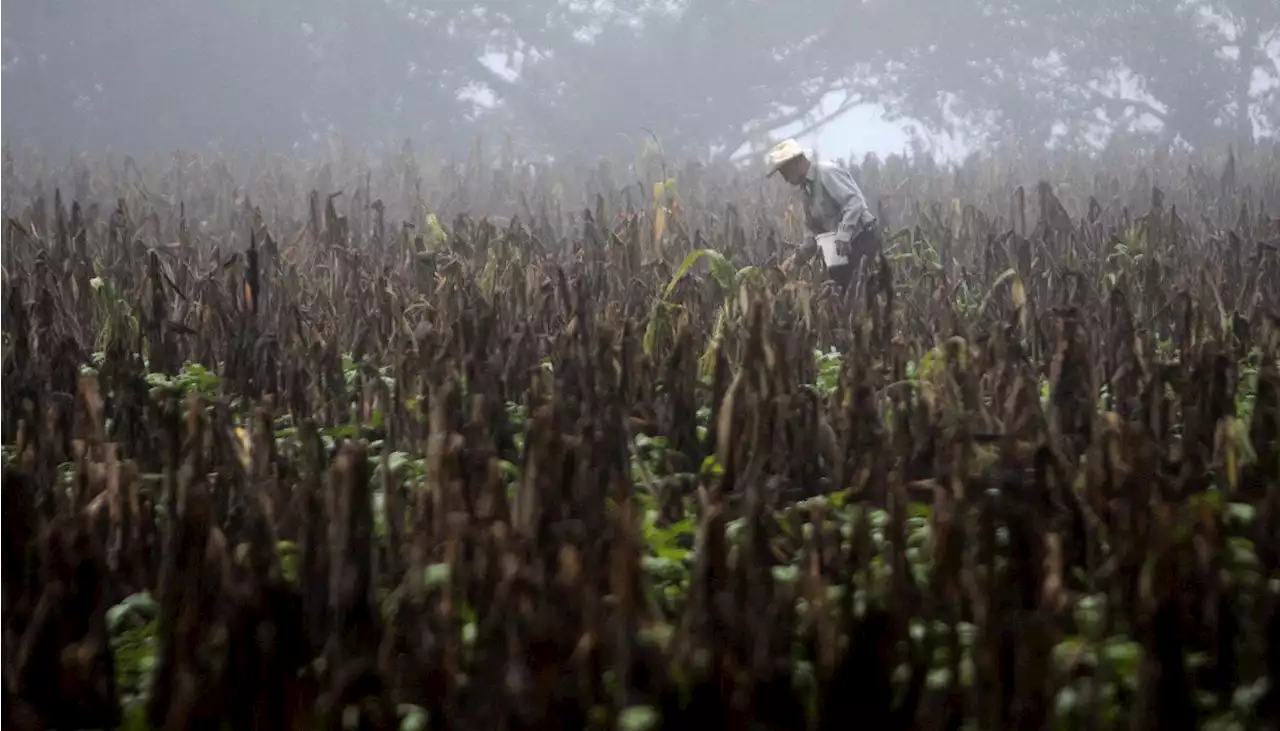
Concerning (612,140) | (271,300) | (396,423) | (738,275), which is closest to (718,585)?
(396,423)

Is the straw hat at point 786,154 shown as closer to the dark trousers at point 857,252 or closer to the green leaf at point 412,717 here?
the dark trousers at point 857,252

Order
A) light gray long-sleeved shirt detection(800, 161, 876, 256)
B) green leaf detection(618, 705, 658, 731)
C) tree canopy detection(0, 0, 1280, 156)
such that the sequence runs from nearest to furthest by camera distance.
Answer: green leaf detection(618, 705, 658, 731) → light gray long-sleeved shirt detection(800, 161, 876, 256) → tree canopy detection(0, 0, 1280, 156)

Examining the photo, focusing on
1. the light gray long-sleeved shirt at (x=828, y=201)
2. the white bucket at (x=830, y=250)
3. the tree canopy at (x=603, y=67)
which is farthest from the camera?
the tree canopy at (x=603, y=67)

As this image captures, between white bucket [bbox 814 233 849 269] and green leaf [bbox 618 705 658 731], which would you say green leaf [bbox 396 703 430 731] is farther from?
white bucket [bbox 814 233 849 269]

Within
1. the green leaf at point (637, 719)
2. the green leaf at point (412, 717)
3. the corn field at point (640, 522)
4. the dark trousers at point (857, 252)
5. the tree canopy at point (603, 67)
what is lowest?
the green leaf at point (637, 719)

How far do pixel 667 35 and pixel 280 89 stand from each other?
6.05 metres

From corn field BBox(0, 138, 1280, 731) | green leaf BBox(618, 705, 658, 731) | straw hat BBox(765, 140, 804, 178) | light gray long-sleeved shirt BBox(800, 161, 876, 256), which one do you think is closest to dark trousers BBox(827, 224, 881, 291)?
light gray long-sleeved shirt BBox(800, 161, 876, 256)

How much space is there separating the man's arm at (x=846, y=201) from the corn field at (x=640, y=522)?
6.68ft

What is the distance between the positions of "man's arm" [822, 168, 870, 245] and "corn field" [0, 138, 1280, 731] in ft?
6.68

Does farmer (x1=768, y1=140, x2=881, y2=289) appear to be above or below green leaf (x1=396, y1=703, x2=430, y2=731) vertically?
above

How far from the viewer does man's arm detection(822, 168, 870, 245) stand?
289 inches

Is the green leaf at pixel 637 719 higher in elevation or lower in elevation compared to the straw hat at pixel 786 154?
lower

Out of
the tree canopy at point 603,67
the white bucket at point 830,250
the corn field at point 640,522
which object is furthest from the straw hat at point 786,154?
the tree canopy at point 603,67

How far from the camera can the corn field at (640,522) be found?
2119mm
